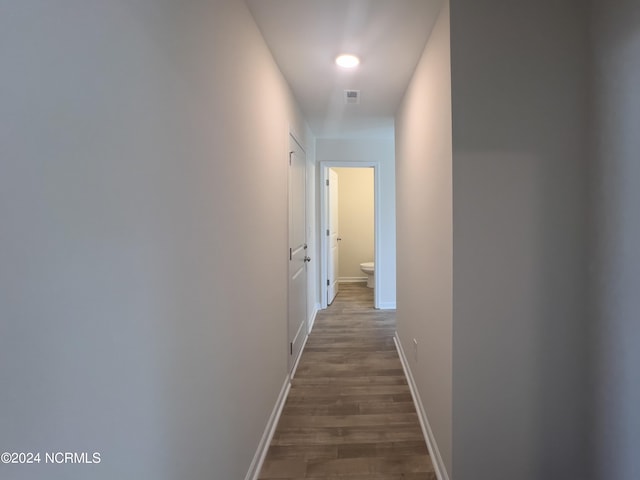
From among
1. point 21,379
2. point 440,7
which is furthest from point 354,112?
point 21,379

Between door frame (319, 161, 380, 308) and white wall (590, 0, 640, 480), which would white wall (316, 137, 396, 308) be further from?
white wall (590, 0, 640, 480)

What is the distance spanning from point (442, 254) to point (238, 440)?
1.27m

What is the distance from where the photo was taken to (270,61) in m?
1.96

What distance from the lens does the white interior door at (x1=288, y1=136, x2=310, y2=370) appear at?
8.43ft

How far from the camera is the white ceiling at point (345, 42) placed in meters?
1.54

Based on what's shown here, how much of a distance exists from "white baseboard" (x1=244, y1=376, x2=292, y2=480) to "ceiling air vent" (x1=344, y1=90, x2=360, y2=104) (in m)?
2.36

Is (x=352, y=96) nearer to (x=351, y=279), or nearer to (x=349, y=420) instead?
(x=349, y=420)

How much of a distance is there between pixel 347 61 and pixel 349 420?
2.36 m

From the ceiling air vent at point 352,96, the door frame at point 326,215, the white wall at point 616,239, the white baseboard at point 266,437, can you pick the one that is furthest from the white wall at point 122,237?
the door frame at point 326,215

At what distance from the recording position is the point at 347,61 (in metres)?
2.06

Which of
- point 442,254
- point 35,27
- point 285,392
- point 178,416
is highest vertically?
point 35,27

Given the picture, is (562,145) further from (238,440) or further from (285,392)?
(285,392)

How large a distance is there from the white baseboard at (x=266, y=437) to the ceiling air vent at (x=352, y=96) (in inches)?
92.9

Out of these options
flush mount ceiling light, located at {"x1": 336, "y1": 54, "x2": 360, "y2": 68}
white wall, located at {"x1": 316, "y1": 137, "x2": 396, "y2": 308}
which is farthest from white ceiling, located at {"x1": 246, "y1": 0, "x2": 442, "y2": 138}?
white wall, located at {"x1": 316, "y1": 137, "x2": 396, "y2": 308}
